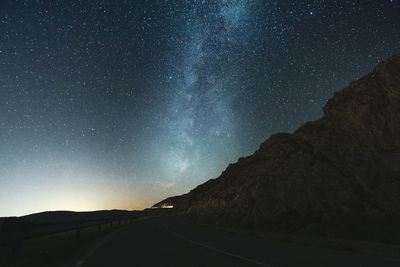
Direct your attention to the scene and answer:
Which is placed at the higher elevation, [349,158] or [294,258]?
[349,158]

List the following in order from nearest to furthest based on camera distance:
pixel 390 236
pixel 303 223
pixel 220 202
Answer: pixel 390 236
pixel 303 223
pixel 220 202

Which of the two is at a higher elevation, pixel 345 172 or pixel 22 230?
pixel 345 172

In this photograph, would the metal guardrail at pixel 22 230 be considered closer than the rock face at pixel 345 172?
Yes

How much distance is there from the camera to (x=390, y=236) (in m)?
12.2

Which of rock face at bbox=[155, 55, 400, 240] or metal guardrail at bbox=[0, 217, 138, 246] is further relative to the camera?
rock face at bbox=[155, 55, 400, 240]

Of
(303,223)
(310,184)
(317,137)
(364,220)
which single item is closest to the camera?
(364,220)

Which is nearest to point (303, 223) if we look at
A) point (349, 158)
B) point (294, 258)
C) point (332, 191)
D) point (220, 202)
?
point (332, 191)

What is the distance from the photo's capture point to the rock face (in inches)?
704

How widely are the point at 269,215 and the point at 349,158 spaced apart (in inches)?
273

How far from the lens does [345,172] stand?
2048cm

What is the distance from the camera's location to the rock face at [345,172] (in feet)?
58.7

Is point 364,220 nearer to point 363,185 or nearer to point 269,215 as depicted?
point 363,185

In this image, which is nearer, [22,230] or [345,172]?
[22,230]

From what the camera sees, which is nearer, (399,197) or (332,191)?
(399,197)
